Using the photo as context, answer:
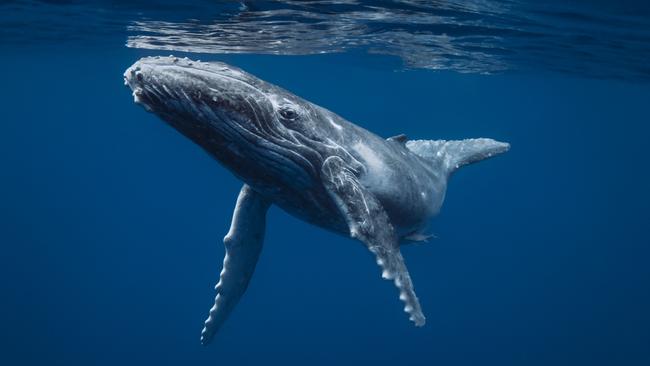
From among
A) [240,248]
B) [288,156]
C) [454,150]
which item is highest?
[288,156]

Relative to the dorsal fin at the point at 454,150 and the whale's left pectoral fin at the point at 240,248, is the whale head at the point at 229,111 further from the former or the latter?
the dorsal fin at the point at 454,150

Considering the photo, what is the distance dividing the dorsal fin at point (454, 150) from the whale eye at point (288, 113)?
4884mm

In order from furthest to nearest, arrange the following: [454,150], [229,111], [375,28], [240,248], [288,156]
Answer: [375,28] → [454,150] → [240,248] → [288,156] → [229,111]

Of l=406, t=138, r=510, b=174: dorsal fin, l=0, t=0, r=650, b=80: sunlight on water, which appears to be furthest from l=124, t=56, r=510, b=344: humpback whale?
l=0, t=0, r=650, b=80: sunlight on water

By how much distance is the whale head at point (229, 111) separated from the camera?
16.1 ft

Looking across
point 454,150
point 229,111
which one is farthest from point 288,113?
point 454,150

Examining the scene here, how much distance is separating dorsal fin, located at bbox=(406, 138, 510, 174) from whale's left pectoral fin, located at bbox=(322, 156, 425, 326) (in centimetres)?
442

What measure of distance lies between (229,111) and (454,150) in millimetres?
7016

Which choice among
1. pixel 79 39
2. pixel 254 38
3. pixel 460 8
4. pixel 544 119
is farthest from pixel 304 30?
pixel 544 119

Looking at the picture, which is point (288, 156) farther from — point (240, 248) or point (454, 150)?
point (454, 150)

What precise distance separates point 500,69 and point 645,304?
37.3 meters

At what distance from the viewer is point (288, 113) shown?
6.03 m

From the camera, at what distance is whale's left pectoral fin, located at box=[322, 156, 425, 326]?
598cm

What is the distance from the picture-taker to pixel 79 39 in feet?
84.8
